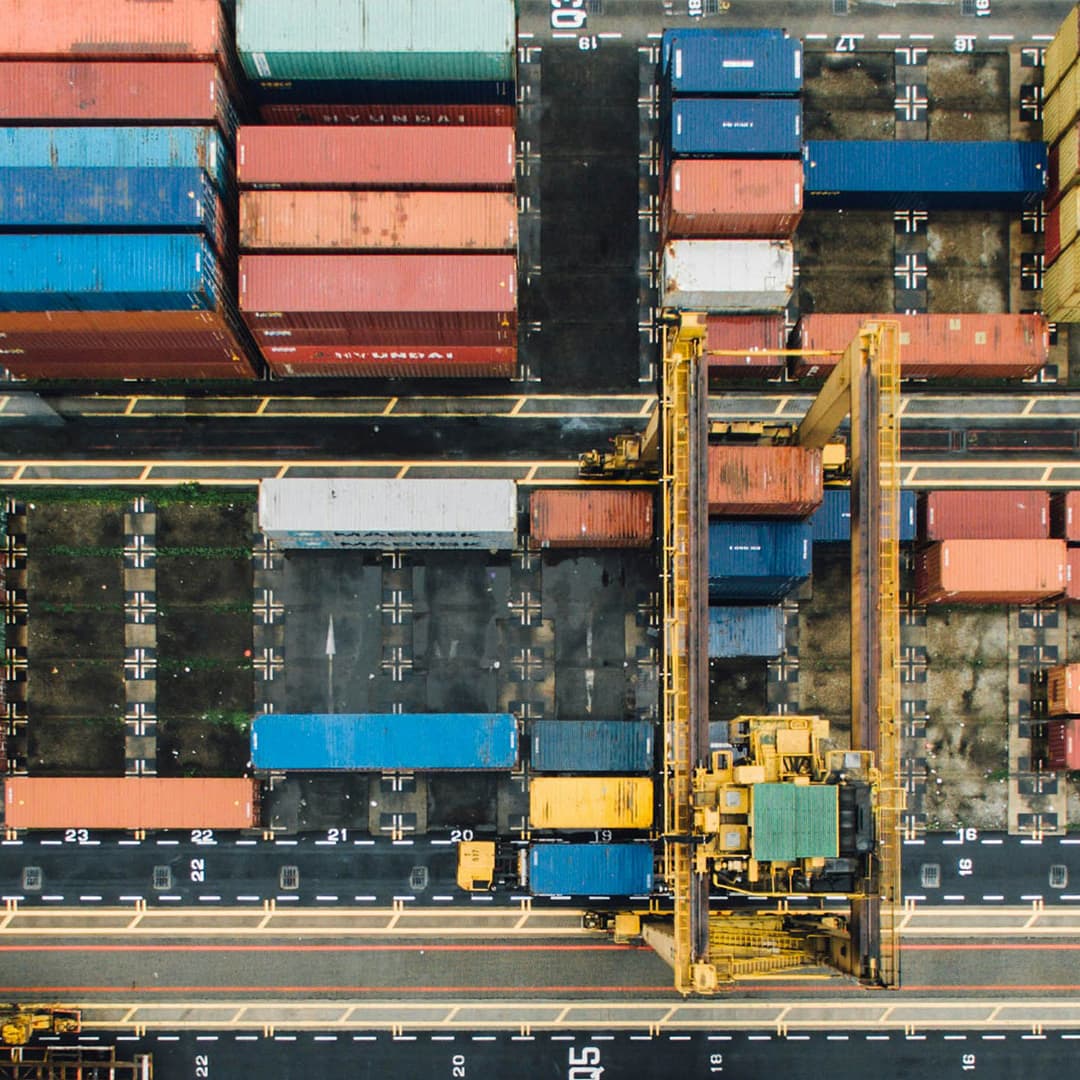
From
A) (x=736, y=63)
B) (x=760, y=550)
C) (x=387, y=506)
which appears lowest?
(x=760, y=550)

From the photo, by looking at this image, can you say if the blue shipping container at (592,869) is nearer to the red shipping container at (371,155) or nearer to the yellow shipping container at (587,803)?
the yellow shipping container at (587,803)

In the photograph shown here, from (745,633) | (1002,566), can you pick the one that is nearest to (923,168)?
(1002,566)

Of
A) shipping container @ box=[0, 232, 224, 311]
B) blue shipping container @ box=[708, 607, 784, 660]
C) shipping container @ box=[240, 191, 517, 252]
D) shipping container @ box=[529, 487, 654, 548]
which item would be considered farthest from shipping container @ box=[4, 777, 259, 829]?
shipping container @ box=[240, 191, 517, 252]

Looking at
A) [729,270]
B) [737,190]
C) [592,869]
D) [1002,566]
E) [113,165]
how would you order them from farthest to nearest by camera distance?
[729,270]
[592,869]
[1002,566]
[737,190]
[113,165]

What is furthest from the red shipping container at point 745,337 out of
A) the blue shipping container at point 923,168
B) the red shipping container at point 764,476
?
the blue shipping container at point 923,168

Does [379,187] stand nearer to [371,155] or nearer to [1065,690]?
[371,155]

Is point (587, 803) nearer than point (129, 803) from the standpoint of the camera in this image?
Yes

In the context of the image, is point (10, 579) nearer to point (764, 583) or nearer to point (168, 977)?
point (168, 977)

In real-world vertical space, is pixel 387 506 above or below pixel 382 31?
below

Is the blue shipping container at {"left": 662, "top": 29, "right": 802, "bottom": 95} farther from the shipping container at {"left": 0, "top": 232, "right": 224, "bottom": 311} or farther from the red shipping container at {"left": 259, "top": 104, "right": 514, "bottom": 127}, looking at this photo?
the shipping container at {"left": 0, "top": 232, "right": 224, "bottom": 311}
